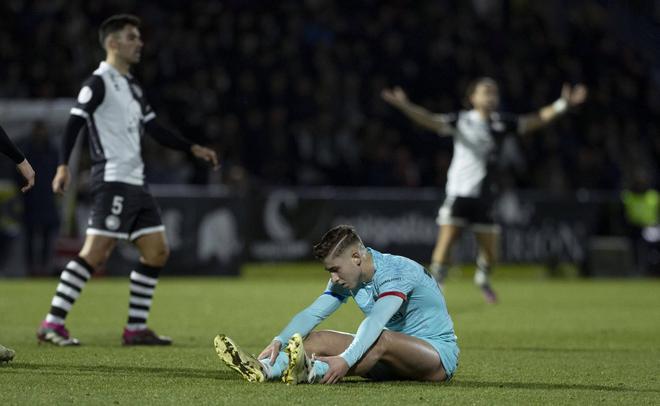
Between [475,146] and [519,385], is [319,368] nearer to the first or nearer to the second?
[519,385]

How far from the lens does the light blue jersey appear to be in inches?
260

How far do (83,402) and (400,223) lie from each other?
48.2ft

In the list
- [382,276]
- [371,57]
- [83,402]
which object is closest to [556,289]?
[371,57]

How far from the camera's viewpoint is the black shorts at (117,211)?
9.00 metres

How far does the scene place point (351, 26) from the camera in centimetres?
2395

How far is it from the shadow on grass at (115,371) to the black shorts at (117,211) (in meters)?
1.69

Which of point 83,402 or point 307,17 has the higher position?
point 307,17

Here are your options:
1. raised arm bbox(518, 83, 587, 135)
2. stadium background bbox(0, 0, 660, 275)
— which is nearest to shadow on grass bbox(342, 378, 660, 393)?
raised arm bbox(518, 83, 587, 135)

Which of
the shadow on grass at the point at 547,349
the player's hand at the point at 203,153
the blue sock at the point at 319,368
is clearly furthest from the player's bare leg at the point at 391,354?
the player's hand at the point at 203,153

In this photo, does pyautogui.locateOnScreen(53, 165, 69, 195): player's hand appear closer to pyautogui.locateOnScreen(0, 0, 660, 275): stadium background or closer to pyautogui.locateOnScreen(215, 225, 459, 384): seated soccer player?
pyautogui.locateOnScreen(215, 225, 459, 384): seated soccer player

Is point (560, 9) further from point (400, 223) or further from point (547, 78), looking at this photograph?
point (400, 223)

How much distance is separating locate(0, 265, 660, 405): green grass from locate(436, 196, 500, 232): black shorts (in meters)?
0.97

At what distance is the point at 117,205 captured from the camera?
9.01 m

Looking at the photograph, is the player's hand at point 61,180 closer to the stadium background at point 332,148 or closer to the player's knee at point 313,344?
the player's knee at point 313,344
